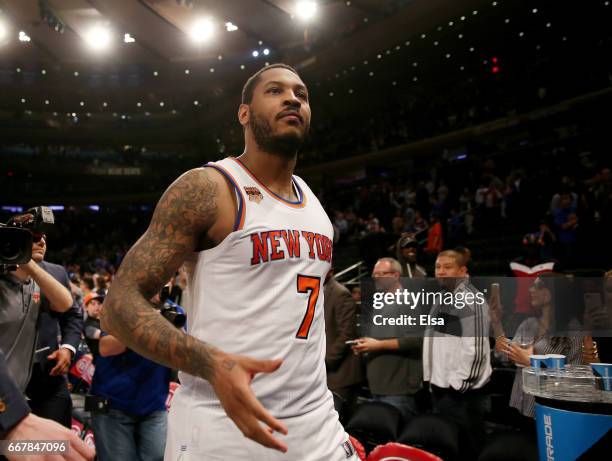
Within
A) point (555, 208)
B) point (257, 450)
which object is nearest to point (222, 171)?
point (257, 450)

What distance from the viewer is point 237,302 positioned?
1.70 m

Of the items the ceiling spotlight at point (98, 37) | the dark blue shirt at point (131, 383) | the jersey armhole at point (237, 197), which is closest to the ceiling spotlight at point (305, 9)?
the ceiling spotlight at point (98, 37)

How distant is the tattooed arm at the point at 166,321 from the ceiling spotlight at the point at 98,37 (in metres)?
18.9

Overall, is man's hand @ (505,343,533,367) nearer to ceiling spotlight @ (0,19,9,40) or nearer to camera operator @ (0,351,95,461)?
camera operator @ (0,351,95,461)

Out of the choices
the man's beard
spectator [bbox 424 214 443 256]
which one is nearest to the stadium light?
spectator [bbox 424 214 443 256]

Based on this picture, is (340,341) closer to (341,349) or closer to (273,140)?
(341,349)

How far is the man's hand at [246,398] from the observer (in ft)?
3.92

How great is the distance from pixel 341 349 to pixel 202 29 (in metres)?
15.6

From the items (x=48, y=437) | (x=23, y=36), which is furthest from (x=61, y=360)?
(x=23, y=36)

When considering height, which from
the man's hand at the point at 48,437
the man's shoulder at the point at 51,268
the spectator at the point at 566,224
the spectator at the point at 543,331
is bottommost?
the man's hand at the point at 48,437

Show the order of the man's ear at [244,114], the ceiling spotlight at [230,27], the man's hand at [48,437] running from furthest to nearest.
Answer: the ceiling spotlight at [230,27] < the man's ear at [244,114] < the man's hand at [48,437]

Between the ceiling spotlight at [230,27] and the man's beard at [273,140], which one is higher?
the ceiling spotlight at [230,27]

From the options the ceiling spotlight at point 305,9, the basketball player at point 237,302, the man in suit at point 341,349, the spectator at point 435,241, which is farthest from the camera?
the ceiling spotlight at point 305,9

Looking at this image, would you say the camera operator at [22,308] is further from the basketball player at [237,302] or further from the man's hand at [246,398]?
the man's hand at [246,398]
